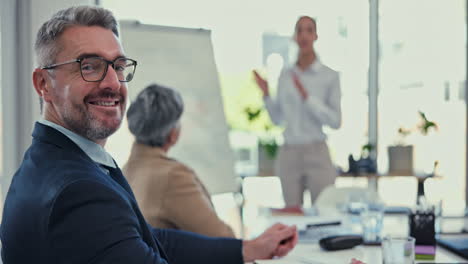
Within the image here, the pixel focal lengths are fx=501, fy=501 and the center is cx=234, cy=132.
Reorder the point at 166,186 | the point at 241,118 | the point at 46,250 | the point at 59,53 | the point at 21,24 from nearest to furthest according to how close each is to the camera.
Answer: the point at 46,250
the point at 59,53
the point at 166,186
the point at 21,24
the point at 241,118

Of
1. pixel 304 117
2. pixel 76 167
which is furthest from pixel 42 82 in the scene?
pixel 304 117

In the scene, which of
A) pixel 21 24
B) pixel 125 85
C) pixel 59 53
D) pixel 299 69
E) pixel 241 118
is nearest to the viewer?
pixel 59 53

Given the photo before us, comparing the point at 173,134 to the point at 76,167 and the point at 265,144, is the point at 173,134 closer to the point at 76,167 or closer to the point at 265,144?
the point at 76,167

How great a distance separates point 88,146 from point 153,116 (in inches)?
30.1

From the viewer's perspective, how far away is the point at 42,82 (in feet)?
3.76

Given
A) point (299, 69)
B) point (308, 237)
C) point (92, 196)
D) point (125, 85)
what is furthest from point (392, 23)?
point (92, 196)

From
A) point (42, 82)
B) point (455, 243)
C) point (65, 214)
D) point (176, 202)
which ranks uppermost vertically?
point (42, 82)

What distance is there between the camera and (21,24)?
77.7 inches

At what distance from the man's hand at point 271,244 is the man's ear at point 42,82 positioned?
2.33 ft

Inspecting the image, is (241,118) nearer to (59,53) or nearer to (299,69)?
(299,69)

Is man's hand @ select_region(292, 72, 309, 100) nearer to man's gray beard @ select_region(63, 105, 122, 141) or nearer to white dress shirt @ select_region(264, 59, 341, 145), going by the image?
white dress shirt @ select_region(264, 59, 341, 145)

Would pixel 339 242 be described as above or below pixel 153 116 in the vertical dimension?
below

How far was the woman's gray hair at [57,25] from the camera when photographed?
43.6 inches

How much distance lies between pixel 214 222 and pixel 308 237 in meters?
0.36
